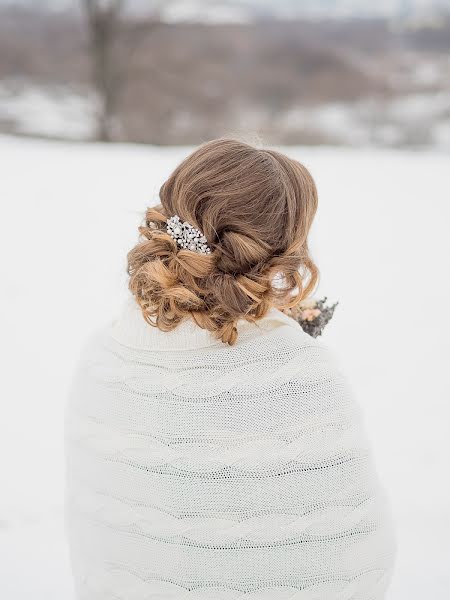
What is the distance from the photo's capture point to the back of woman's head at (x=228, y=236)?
1347mm

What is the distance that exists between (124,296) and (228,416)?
152 inches

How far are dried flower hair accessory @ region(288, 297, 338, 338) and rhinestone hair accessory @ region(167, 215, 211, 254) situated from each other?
48 centimetres

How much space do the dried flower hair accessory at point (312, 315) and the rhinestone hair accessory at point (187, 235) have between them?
1.57ft

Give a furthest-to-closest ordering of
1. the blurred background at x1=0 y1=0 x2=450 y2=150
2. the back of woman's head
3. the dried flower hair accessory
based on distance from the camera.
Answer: the blurred background at x1=0 y1=0 x2=450 y2=150 → the dried flower hair accessory → the back of woman's head

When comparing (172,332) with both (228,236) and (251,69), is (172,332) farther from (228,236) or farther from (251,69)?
(251,69)

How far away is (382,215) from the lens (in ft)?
22.0

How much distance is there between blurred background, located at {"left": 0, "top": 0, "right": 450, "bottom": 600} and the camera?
3.22 metres

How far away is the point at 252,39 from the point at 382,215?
124 inches

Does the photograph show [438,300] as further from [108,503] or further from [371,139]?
[108,503]

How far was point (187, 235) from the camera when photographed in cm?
138

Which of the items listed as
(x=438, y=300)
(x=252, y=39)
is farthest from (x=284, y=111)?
(x=438, y=300)

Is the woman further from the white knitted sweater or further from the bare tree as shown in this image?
the bare tree

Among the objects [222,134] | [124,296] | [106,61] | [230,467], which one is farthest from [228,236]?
[106,61]

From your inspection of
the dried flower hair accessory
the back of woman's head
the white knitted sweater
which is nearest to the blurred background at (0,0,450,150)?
the dried flower hair accessory
